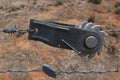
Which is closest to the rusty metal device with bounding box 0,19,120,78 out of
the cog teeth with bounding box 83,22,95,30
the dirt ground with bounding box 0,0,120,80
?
the cog teeth with bounding box 83,22,95,30

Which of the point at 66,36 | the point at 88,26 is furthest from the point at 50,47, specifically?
the point at 66,36

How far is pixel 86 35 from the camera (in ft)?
13.7

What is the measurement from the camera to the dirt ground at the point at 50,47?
47.8ft

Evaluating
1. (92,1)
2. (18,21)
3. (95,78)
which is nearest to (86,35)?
(95,78)

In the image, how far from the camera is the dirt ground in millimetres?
14570

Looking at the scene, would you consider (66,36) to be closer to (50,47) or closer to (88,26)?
(88,26)

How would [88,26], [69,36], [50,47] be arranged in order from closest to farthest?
[69,36] → [88,26] → [50,47]

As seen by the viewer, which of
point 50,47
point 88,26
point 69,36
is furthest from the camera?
point 50,47

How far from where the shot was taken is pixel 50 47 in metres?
15.6

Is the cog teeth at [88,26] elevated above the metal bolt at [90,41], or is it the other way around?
the cog teeth at [88,26]

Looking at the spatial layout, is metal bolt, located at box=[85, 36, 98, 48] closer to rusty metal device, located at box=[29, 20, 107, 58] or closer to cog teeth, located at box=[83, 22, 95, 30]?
rusty metal device, located at box=[29, 20, 107, 58]

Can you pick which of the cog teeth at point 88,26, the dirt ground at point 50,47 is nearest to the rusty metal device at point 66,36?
the cog teeth at point 88,26

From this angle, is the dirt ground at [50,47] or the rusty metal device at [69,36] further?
the dirt ground at [50,47]

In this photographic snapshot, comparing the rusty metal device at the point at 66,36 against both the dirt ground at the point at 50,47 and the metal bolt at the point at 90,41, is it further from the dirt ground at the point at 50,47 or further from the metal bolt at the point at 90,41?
the dirt ground at the point at 50,47
